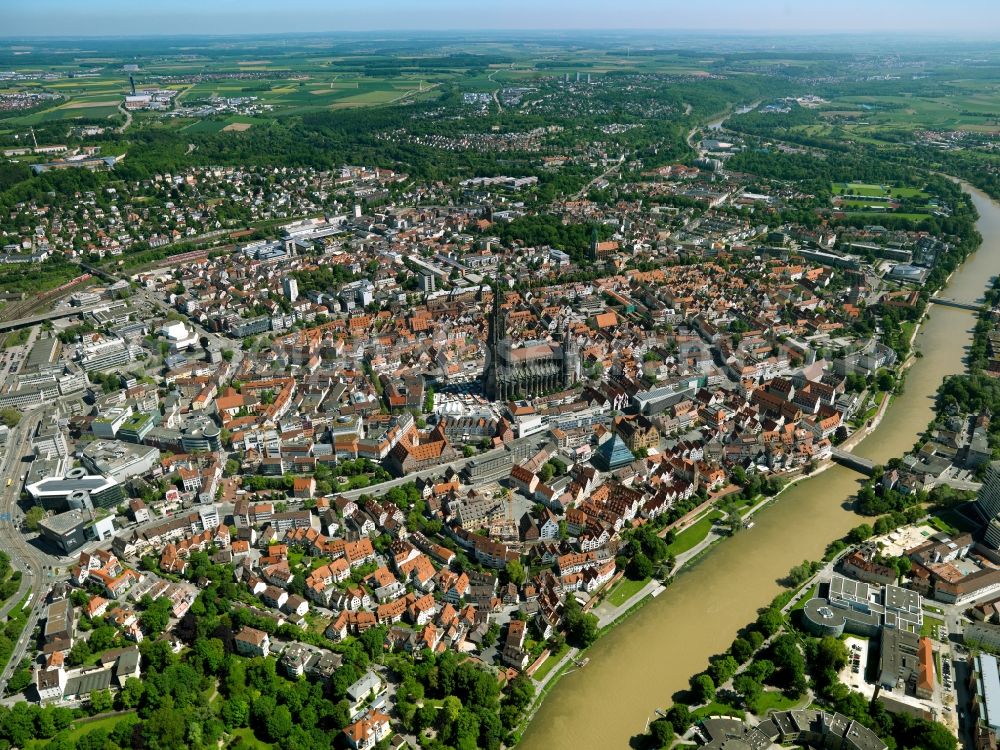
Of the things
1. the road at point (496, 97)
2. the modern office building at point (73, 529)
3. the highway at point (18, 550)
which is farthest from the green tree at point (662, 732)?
the road at point (496, 97)

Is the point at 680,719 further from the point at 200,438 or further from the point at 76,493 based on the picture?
the point at 76,493

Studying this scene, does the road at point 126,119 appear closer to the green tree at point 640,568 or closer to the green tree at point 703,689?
the green tree at point 640,568

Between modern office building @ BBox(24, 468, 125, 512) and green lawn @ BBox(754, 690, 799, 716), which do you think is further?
modern office building @ BBox(24, 468, 125, 512)

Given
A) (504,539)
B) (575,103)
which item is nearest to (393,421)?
(504,539)

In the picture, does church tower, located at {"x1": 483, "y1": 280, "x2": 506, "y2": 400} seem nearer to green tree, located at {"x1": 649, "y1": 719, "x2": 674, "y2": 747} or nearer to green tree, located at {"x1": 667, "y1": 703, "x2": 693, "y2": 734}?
green tree, located at {"x1": 667, "y1": 703, "x2": 693, "y2": 734}

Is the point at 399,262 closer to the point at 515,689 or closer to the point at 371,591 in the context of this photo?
the point at 371,591

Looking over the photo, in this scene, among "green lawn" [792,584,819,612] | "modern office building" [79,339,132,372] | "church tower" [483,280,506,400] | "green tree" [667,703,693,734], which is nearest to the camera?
"green tree" [667,703,693,734]

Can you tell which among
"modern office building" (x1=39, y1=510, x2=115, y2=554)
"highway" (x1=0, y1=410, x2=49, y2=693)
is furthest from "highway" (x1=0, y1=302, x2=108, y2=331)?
"modern office building" (x1=39, y1=510, x2=115, y2=554)

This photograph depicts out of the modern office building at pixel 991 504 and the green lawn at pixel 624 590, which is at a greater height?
the modern office building at pixel 991 504
